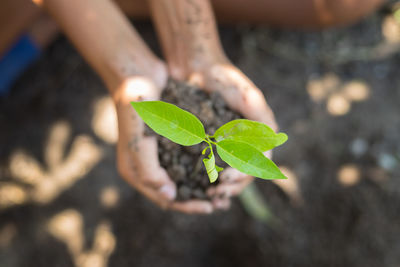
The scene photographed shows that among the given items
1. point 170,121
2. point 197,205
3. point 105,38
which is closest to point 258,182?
point 197,205

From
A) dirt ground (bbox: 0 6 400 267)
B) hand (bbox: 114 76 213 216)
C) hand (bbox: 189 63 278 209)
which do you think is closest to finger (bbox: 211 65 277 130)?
hand (bbox: 189 63 278 209)

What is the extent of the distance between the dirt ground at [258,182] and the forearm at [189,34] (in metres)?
0.59

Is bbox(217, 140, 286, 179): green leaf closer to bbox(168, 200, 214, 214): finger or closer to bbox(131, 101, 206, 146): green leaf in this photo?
bbox(131, 101, 206, 146): green leaf

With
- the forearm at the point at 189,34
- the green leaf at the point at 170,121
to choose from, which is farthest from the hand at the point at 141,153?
the green leaf at the point at 170,121

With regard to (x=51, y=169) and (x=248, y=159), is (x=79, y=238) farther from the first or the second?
(x=248, y=159)

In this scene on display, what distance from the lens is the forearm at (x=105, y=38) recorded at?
964mm

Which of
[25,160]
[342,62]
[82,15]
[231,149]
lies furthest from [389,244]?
[25,160]

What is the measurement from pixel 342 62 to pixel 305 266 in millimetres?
872

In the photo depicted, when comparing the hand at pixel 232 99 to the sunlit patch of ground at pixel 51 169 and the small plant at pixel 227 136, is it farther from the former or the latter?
the sunlit patch of ground at pixel 51 169

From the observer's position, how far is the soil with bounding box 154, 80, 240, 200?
87 cm

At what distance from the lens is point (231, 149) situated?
57cm

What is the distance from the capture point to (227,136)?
592 millimetres

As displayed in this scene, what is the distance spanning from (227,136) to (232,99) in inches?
12.8

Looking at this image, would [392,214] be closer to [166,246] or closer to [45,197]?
[166,246]
